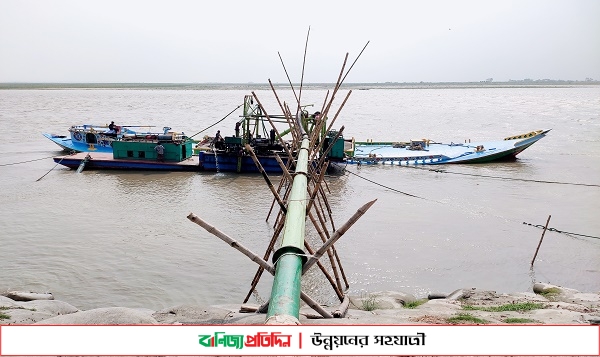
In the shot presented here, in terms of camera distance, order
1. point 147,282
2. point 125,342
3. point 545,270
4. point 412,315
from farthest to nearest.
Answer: point 545,270, point 147,282, point 412,315, point 125,342

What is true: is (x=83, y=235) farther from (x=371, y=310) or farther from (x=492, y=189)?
(x=492, y=189)

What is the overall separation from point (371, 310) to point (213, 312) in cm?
256

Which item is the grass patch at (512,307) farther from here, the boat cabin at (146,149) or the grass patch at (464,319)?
the boat cabin at (146,149)

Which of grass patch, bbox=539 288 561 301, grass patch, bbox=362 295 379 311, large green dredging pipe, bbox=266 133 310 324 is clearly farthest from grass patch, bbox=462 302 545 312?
large green dredging pipe, bbox=266 133 310 324

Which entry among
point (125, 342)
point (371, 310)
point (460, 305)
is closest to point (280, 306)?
point (125, 342)

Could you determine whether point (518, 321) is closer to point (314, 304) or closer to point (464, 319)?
point (464, 319)

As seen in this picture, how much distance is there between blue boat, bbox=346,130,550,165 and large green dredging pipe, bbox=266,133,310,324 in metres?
16.7

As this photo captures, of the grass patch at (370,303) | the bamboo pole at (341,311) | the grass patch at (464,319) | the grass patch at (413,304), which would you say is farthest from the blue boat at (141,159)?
the grass patch at (464,319)

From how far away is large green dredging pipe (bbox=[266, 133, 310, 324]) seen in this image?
148 inches

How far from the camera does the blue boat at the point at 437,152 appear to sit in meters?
22.8

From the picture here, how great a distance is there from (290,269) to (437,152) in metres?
21.9

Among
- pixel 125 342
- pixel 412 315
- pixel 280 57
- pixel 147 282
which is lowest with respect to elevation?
pixel 147 282

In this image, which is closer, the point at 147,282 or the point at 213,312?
the point at 213,312

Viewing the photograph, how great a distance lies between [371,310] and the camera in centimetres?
731
